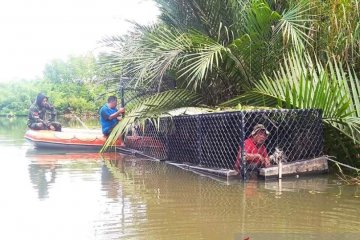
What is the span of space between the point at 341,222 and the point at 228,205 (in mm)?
1477

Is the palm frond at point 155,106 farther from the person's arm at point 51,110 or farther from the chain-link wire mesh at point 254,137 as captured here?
the person's arm at point 51,110

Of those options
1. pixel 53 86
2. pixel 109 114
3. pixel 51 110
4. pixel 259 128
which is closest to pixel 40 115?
pixel 51 110

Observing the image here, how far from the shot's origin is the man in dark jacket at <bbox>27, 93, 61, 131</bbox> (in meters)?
14.7

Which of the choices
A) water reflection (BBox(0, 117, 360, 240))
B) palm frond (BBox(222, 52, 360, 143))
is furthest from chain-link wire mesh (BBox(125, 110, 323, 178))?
water reflection (BBox(0, 117, 360, 240))

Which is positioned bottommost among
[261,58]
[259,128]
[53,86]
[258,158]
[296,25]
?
[258,158]

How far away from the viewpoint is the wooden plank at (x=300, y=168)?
7.53 m

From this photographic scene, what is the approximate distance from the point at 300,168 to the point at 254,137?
1054mm

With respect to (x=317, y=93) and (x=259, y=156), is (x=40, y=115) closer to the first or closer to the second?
(x=259, y=156)

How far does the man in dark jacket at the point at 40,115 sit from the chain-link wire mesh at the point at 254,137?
7480mm

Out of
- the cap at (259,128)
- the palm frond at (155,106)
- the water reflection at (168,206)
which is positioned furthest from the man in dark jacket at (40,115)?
the cap at (259,128)

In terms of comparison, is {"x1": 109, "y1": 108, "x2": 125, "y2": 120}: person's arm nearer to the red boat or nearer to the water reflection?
the red boat

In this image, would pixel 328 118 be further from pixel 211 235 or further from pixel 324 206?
pixel 211 235

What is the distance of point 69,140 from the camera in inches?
525

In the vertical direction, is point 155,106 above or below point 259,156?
above
